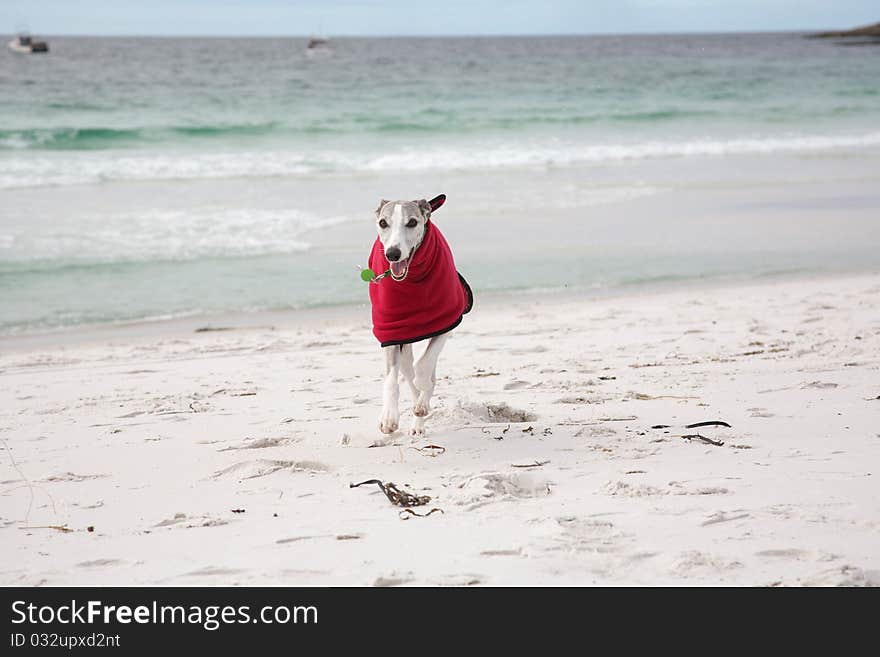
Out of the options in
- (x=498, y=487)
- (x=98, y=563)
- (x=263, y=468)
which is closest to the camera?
(x=98, y=563)

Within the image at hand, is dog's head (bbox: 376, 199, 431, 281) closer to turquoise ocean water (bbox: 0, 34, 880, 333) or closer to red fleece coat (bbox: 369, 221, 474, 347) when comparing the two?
red fleece coat (bbox: 369, 221, 474, 347)

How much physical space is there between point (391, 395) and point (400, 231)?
0.93m

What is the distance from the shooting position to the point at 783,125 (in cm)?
2759

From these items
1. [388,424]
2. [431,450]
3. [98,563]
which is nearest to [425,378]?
[388,424]

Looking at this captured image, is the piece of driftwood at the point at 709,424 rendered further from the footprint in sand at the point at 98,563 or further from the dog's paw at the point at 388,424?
the footprint in sand at the point at 98,563

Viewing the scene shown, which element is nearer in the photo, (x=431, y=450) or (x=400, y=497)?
(x=400, y=497)

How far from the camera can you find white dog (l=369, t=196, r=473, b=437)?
4.72 m

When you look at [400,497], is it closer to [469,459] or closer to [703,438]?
[469,459]

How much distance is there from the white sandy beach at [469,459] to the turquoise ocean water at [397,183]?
228 cm

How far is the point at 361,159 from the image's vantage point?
21062 mm

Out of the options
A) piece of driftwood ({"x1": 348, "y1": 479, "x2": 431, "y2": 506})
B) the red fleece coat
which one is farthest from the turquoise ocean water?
piece of driftwood ({"x1": 348, "y1": 479, "x2": 431, "y2": 506})

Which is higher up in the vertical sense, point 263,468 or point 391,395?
point 391,395
